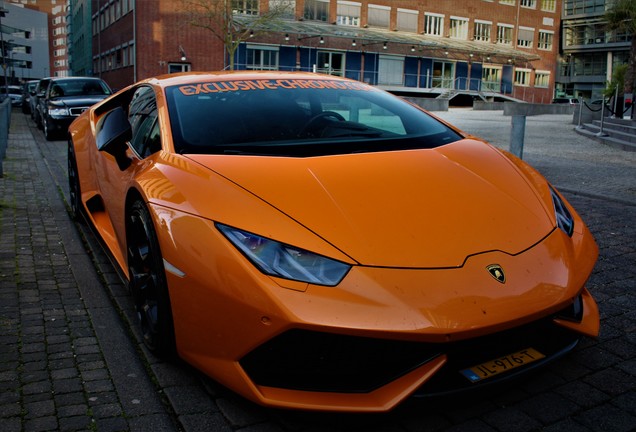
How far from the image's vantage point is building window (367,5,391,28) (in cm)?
5188

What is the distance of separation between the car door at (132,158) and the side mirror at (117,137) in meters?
0.04

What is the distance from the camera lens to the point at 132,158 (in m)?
3.57

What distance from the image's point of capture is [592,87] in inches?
2798

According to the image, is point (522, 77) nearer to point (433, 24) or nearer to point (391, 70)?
point (433, 24)

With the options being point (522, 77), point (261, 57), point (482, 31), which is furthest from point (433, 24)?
point (261, 57)

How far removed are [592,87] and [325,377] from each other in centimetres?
7725

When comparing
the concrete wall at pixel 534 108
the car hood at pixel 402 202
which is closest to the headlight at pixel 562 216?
the car hood at pixel 402 202

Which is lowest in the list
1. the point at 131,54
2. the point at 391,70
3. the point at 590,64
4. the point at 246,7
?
the point at 131,54

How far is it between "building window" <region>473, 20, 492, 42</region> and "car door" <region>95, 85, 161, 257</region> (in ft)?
193

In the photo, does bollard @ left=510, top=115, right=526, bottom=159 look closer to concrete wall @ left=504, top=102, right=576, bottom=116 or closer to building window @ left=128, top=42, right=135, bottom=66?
concrete wall @ left=504, top=102, right=576, bottom=116

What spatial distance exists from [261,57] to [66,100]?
107ft

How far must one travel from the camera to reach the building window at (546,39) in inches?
2509

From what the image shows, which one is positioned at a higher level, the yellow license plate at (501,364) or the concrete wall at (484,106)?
the concrete wall at (484,106)

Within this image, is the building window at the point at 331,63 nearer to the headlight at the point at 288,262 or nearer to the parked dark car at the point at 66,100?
the parked dark car at the point at 66,100
